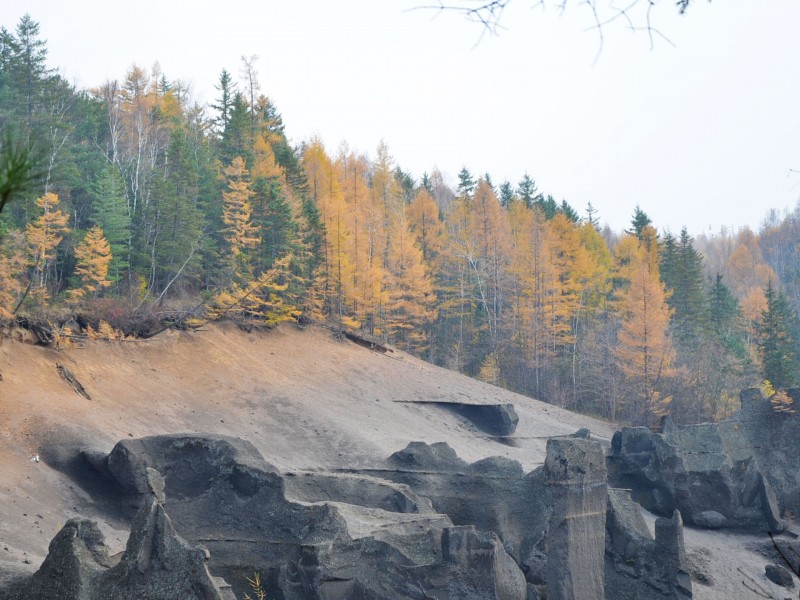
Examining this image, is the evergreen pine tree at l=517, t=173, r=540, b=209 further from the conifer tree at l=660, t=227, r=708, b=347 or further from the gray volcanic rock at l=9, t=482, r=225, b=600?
the gray volcanic rock at l=9, t=482, r=225, b=600

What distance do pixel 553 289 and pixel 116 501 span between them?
39590 mm

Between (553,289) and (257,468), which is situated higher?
(553,289)

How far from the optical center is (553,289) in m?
55.9

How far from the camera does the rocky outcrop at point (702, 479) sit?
30.2m

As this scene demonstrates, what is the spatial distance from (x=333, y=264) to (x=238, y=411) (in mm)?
15071

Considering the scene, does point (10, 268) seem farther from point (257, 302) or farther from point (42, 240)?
point (257, 302)

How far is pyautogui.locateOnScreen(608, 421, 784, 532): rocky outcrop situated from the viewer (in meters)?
30.2

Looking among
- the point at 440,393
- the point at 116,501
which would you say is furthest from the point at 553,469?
the point at 440,393

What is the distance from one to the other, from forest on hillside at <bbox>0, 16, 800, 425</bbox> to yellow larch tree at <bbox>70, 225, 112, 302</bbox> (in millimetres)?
133

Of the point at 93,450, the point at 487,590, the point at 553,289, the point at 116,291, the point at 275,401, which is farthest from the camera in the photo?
the point at 553,289

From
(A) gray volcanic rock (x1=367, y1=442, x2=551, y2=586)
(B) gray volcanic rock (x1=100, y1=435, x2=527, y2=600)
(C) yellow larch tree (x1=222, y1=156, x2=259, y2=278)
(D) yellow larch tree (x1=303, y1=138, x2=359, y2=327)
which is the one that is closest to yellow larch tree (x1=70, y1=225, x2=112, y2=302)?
(C) yellow larch tree (x1=222, y1=156, x2=259, y2=278)

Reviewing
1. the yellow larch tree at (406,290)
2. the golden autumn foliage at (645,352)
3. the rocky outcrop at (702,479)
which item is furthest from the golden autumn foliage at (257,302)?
the golden autumn foliage at (645,352)

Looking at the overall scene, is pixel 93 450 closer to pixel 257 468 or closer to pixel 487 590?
pixel 257 468

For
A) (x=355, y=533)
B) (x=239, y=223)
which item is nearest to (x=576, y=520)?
(x=355, y=533)
